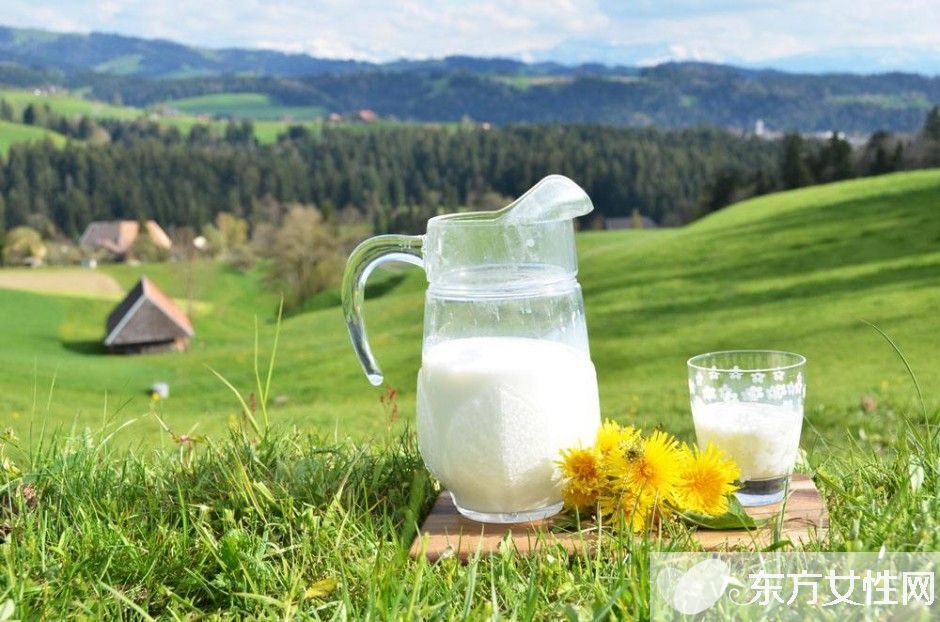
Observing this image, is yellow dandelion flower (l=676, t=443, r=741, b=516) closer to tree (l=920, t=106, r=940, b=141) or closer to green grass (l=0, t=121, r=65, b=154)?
tree (l=920, t=106, r=940, b=141)

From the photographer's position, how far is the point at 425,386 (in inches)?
96.3

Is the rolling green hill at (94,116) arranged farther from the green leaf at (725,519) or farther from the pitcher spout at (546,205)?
the green leaf at (725,519)

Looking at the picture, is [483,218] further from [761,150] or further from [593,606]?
[761,150]

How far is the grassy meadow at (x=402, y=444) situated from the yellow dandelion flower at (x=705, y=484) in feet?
0.62

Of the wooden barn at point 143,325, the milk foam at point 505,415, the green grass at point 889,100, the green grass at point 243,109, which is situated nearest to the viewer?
the milk foam at point 505,415

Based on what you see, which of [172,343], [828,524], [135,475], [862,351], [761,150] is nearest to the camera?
[828,524]

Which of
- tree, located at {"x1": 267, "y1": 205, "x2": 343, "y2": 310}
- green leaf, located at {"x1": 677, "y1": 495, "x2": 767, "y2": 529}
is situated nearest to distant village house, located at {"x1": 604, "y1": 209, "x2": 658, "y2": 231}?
tree, located at {"x1": 267, "y1": 205, "x2": 343, "y2": 310}

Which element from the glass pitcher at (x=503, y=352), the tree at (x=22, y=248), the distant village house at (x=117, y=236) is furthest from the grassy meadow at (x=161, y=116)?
the glass pitcher at (x=503, y=352)

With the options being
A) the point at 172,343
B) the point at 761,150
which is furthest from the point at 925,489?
the point at 761,150

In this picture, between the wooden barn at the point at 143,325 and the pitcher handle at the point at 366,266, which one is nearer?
the pitcher handle at the point at 366,266

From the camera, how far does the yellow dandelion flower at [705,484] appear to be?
2281 mm

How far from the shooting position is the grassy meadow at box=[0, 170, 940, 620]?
206 cm

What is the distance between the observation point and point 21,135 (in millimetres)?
121500

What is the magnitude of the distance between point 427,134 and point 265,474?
419ft
